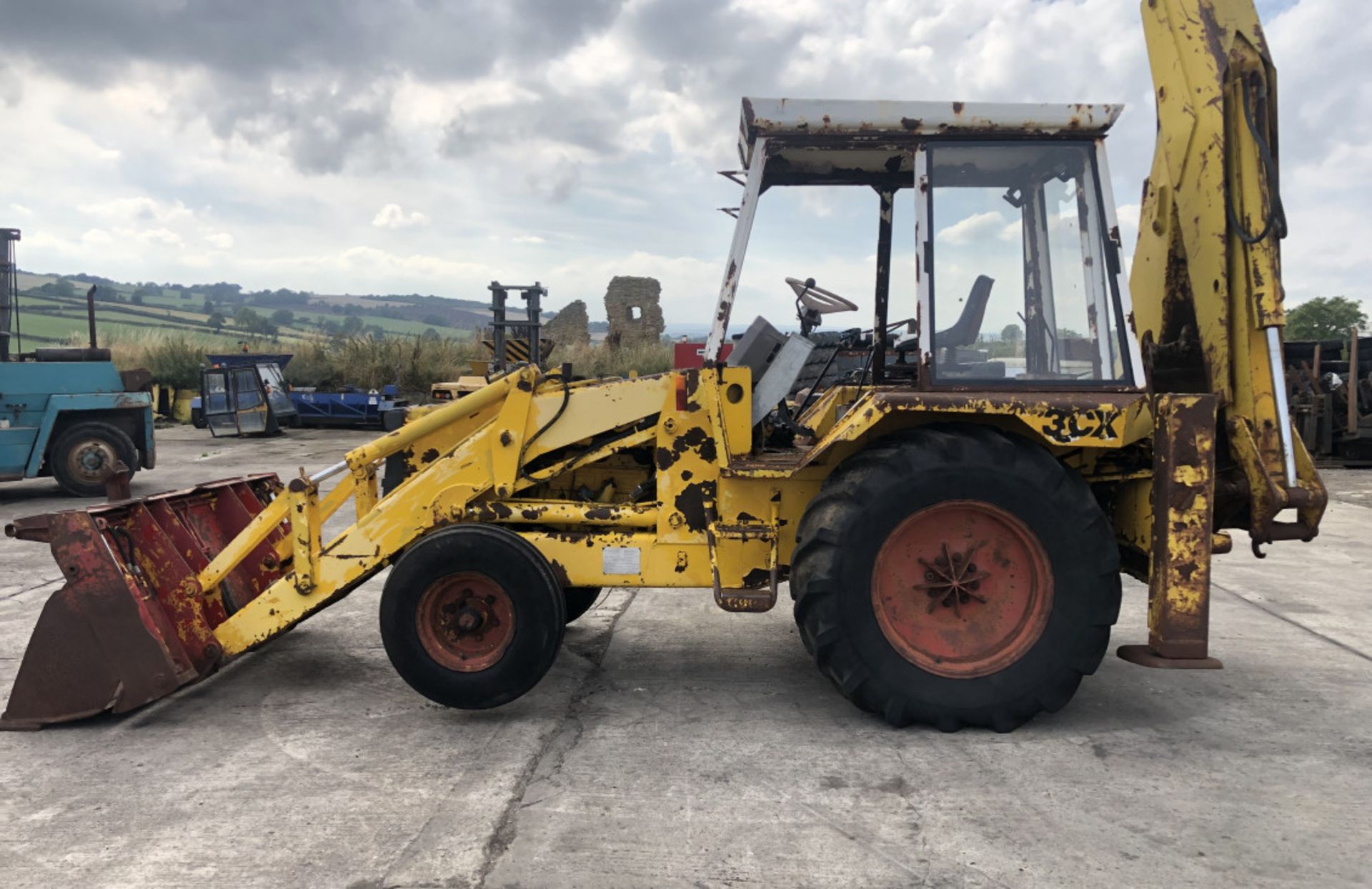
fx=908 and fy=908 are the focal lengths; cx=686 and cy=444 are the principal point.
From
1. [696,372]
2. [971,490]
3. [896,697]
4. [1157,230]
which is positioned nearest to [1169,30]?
[1157,230]

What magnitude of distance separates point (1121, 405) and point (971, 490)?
0.70 m

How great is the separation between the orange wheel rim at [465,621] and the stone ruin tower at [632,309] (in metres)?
29.9

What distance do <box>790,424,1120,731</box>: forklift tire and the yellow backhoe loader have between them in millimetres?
11

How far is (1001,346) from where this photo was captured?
3879 mm

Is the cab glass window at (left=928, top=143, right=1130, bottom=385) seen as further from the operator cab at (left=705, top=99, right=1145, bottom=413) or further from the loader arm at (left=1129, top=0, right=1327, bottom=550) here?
the loader arm at (left=1129, top=0, right=1327, bottom=550)

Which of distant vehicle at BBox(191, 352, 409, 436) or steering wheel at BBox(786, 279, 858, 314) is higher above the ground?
steering wheel at BBox(786, 279, 858, 314)

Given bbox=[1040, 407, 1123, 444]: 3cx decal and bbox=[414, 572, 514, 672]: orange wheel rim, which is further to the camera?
bbox=[414, 572, 514, 672]: orange wheel rim

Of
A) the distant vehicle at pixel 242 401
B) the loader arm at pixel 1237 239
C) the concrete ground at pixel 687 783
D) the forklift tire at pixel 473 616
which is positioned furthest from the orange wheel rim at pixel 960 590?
the distant vehicle at pixel 242 401

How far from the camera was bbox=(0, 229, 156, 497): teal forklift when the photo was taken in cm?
991

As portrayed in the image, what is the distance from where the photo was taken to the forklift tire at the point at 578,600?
4.95 m

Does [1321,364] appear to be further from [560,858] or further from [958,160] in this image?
[560,858]

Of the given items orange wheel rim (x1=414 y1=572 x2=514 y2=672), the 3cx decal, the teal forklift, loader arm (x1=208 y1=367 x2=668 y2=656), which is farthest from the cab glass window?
the teal forklift

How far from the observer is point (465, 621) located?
12.6 ft

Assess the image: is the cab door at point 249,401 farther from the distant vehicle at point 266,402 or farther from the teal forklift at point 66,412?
the teal forklift at point 66,412
